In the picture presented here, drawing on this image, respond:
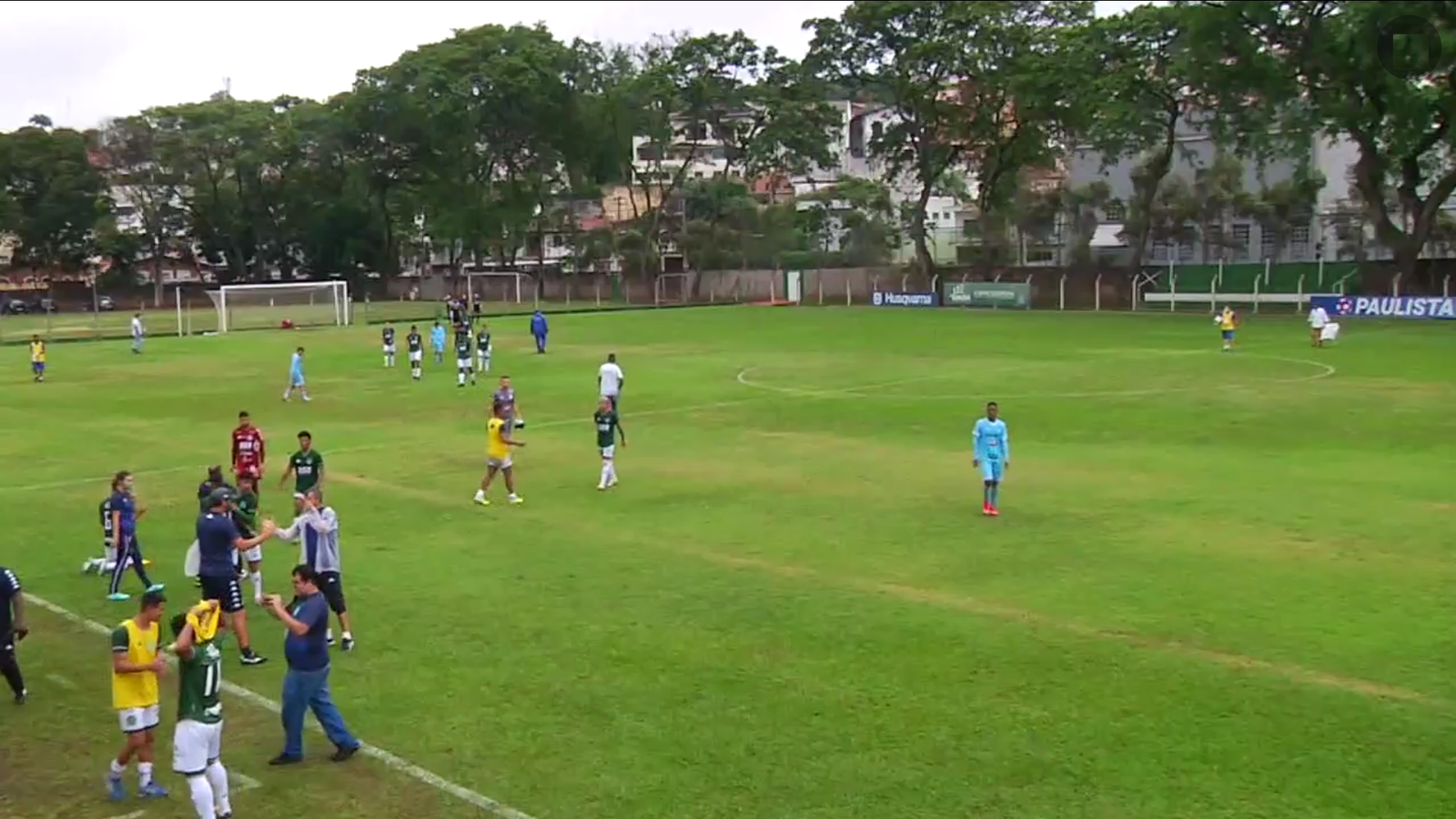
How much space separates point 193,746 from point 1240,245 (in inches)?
3144

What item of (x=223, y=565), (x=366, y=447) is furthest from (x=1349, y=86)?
(x=223, y=565)

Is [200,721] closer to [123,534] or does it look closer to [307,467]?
[123,534]

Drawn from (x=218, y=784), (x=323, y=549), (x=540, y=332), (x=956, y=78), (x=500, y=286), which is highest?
(x=956, y=78)

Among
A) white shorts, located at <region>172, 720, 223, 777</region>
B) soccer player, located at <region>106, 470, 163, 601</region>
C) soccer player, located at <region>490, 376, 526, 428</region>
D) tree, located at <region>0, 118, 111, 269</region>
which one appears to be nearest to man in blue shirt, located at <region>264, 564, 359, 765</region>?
white shorts, located at <region>172, 720, 223, 777</region>

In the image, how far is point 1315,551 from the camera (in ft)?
54.6

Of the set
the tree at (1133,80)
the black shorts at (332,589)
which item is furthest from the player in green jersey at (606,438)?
the tree at (1133,80)

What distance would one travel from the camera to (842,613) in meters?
14.5

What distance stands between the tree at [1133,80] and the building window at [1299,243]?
11.6m

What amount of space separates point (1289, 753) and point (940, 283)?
75.1 m

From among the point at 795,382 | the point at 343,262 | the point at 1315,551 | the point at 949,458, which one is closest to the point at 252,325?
the point at 343,262

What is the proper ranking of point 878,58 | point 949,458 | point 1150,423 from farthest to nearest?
point 878,58
point 1150,423
point 949,458

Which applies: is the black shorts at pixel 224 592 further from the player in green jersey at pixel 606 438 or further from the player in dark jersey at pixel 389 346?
the player in dark jersey at pixel 389 346

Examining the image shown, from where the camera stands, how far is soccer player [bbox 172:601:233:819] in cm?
917

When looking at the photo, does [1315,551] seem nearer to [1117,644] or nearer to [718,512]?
[1117,644]
